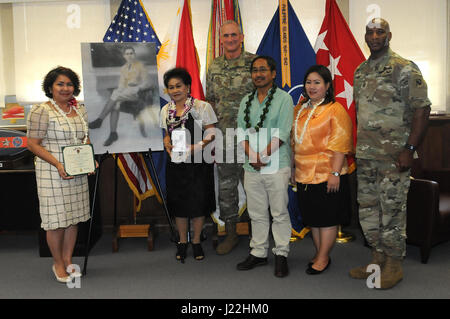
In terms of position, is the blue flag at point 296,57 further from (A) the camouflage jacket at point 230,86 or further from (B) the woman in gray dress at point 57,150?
(B) the woman in gray dress at point 57,150

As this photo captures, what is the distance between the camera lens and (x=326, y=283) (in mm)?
2436

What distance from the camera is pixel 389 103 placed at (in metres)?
2.27

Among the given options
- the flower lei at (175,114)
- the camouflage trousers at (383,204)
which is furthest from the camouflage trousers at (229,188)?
the camouflage trousers at (383,204)

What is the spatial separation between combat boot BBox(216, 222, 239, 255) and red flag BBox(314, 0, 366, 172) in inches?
46.7

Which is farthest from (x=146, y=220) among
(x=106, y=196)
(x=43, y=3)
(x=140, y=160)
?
(x=43, y=3)

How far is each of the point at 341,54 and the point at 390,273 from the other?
192 centimetres

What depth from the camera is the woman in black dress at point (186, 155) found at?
2.75m

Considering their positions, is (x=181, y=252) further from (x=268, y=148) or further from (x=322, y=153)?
(x=322, y=153)

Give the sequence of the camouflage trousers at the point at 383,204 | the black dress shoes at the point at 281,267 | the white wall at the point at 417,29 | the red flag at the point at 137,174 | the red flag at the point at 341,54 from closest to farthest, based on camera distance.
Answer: the camouflage trousers at the point at 383,204
the black dress shoes at the point at 281,267
the red flag at the point at 341,54
the red flag at the point at 137,174
the white wall at the point at 417,29

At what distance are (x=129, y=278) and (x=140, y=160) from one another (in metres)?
1.17

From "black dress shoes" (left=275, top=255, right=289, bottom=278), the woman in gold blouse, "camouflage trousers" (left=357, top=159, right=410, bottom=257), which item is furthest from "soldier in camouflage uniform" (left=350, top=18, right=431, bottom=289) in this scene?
"black dress shoes" (left=275, top=255, right=289, bottom=278)

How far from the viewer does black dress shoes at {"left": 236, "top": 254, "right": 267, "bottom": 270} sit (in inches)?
106

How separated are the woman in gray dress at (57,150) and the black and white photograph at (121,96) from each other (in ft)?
0.55

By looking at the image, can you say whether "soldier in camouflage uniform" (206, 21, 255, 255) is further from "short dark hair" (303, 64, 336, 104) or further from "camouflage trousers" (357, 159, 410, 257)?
"camouflage trousers" (357, 159, 410, 257)
